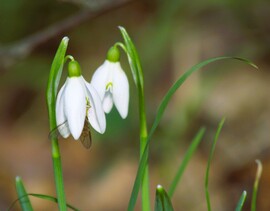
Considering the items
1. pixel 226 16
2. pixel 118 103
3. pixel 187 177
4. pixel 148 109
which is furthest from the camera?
pixel 226 16

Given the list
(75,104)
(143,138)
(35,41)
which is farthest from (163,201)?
(35,41)

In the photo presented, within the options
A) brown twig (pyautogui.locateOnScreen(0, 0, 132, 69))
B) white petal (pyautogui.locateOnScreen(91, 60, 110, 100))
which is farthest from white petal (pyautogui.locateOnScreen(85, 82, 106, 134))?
brown twig (pyautogui.locateOnScreen(0, 0, 132, 69))

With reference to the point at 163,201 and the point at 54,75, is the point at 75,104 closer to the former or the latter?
the point at 54,75

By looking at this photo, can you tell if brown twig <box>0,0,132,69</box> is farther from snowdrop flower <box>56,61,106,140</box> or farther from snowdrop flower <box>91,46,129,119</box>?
snowdrop flower <box>56,61,106,140</box>

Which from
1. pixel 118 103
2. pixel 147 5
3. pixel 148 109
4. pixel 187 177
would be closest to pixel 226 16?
pixel 147 5

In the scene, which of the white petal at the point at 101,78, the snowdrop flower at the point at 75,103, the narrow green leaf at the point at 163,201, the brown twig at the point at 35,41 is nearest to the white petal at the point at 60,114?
the snowdrop flower at the point at 75,103

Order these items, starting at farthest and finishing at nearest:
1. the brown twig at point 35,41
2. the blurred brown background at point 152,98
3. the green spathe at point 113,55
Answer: the blurred brown background at point 152,98 < the brown twig at point 35,41 < the green spathe at point 113,55

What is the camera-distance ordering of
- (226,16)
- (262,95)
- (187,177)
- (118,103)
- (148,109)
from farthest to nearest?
(226,16)
(262,95)
(148,109)
(187,177)
(118,103)

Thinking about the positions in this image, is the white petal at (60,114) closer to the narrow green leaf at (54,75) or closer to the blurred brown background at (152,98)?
the narrow green leaf at (54,75)

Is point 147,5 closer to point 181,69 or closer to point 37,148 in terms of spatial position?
point 181,69
